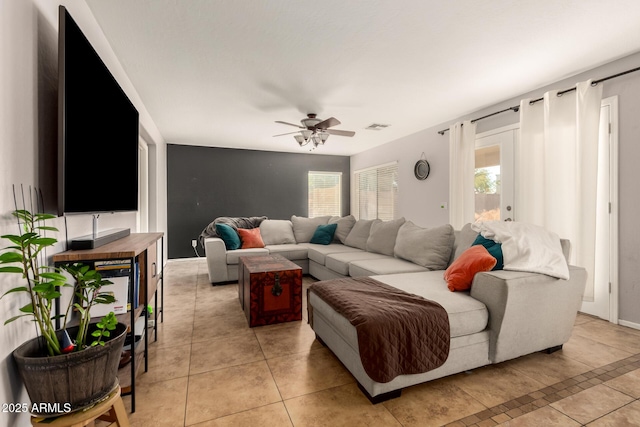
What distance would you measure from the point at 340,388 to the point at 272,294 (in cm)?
117

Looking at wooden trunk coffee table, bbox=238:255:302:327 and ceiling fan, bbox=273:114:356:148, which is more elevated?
ceiling fan, bbox=273:114:356:148

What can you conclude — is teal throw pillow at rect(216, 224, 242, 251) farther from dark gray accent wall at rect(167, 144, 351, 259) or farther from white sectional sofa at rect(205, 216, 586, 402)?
white sectional sofa at rect(205, 216, 586, 402)

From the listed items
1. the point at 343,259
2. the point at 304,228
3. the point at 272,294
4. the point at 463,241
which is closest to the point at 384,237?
the point at 343,259

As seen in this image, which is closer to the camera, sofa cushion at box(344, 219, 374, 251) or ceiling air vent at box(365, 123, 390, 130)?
sofa cushion at box(344, 219, 374, 251)

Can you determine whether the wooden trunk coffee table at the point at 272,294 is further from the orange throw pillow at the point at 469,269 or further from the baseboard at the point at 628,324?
the baseboard at the point at 628,324

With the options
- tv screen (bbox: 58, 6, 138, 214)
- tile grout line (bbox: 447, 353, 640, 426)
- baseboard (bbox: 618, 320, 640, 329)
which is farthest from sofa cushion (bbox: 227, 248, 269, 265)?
baseboard (bbox: 618, 320, 640, 329)

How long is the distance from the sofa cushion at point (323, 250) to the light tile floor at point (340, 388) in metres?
1.64

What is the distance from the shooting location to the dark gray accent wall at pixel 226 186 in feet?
19.2

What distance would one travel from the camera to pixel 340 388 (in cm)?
174

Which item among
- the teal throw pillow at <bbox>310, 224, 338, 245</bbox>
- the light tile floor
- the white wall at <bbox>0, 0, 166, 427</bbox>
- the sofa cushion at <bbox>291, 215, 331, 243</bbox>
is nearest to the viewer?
the white wall at <bbox>0, 0, 166, 427</bbox>

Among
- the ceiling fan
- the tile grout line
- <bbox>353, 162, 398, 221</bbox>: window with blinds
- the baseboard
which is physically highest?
the ceiling fan

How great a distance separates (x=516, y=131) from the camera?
3.55m

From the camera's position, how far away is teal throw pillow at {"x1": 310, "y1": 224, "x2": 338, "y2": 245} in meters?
4.87

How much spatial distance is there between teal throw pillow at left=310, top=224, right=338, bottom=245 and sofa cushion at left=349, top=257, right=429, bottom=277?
5.04 ft
